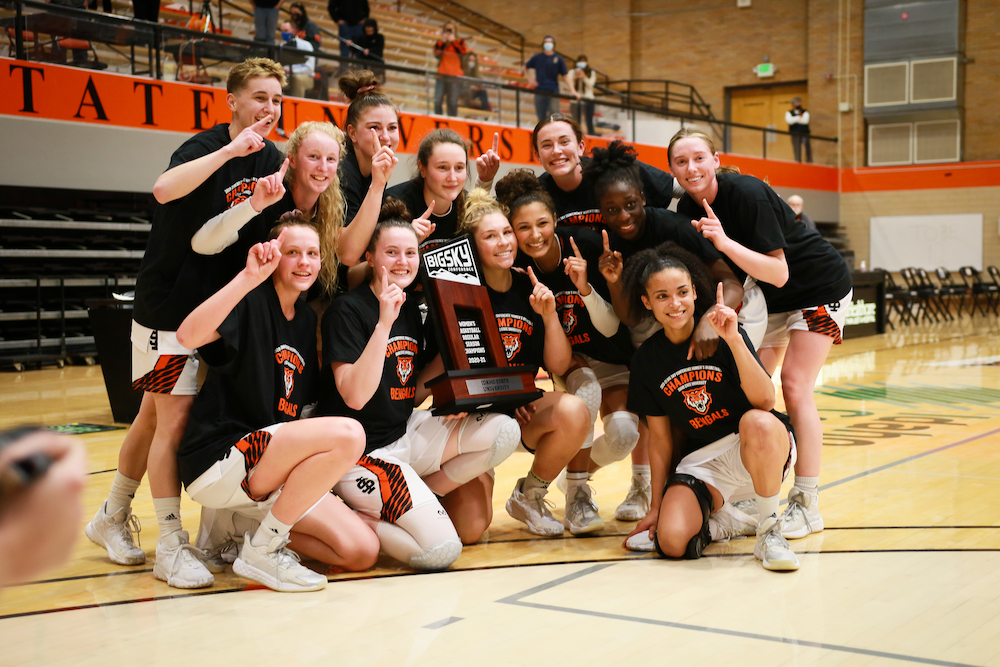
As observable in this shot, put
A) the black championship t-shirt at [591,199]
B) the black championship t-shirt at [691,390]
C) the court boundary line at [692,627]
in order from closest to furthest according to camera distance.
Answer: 1. the court boundary line at [692,627]
2. the black championship t-shirt at [691,390]
3. the black championship t-shirt at [591,199]

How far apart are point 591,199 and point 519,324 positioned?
639mm

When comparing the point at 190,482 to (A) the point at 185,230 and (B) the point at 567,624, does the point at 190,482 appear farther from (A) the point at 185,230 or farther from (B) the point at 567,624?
(B) the point at 567,624

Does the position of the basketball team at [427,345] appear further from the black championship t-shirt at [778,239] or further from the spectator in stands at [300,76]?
the spectator in stands at [300,76]

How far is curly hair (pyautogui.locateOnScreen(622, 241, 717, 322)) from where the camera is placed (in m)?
3.56

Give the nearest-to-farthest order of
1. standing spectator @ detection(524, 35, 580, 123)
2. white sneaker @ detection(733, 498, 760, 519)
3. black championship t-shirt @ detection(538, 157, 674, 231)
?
white sneaker @ detection(733, 498, 760, 519) < black championship t-shirt @ detection(538, 157, 674, 231) < standing spectator @ detection(524, 35, 580, 123)

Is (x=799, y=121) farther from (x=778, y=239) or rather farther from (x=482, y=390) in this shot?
(x=482, y=390)

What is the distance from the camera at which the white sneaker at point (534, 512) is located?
151 inches

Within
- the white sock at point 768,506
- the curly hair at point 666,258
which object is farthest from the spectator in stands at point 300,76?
the white sock at point 768,506

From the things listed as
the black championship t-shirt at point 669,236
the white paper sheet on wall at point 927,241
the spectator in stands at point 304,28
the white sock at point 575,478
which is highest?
the spectator in stands at point 304,28

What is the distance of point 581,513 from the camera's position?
3.88 metres

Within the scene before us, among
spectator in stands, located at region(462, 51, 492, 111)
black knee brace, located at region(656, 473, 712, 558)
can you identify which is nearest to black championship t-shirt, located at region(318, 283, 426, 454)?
black knee brace, located at region(656, 473, 712, 558)

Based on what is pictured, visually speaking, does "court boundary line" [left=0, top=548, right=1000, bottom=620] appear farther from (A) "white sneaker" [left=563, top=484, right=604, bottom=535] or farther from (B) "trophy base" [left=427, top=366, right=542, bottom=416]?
(B) "trophy base" [left=427, top=366, right=542, bottom=416]

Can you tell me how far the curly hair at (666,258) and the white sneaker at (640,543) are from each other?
837mm

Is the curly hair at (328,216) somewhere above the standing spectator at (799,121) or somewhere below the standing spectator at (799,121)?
below
